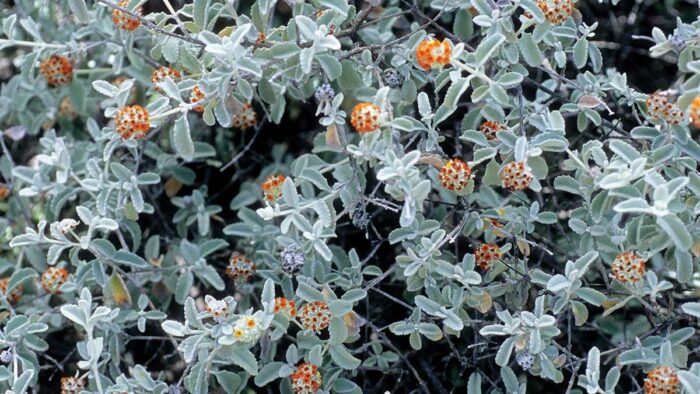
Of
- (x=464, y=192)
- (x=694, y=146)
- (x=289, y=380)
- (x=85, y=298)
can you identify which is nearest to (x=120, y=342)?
(x=85, y=298)

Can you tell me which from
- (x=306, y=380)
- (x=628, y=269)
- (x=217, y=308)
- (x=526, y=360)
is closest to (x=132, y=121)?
(x=217, y=308)

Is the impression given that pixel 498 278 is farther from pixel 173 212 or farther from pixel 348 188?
pixel 173 212

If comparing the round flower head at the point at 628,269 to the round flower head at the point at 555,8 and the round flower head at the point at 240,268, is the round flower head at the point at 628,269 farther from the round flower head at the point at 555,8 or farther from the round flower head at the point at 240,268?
the round flower head at the point at 240,268

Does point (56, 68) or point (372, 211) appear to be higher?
point (56, 68)

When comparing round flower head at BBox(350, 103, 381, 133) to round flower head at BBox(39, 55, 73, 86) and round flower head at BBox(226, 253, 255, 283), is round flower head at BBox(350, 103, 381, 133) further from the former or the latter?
round flower head at BBox(39, 55, 73, 86)

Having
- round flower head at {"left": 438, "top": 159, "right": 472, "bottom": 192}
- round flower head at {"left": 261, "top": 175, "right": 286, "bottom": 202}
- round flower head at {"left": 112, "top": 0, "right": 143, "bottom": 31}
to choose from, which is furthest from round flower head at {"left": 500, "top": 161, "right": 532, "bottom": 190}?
round flower head at {"left": 112, "top": 0, "right": 143, "bottom": 31}

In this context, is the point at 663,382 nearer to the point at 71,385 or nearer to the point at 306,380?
the point at 306,380

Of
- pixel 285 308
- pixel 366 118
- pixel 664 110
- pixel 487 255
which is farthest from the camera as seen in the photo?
pixel 487 255
